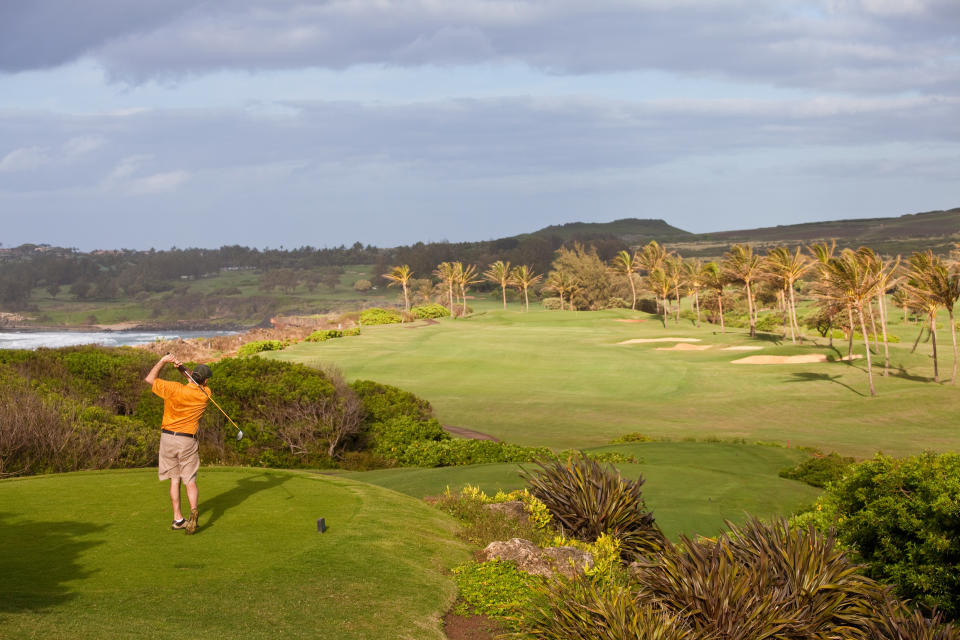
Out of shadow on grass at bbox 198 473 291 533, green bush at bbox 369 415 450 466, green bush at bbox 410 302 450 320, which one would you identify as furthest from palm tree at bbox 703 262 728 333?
shadow on grass at bbox 198 473 291 533

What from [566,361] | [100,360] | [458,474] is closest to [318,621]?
[458,474]

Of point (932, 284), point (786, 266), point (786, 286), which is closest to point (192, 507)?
point (932, 284)

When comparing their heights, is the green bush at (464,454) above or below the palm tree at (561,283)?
below

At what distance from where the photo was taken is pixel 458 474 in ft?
57.0

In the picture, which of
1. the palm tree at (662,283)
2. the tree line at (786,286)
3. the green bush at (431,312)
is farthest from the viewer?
the green bush at (431,312)

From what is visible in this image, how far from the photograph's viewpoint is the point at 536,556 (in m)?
10.2

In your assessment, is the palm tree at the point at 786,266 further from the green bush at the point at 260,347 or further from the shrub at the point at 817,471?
the shrub at the point at 817,471

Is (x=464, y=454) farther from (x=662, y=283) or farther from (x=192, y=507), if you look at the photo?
(x=662, y=283)

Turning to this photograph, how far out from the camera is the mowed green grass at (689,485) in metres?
14.3

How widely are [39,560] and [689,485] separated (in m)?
12.6

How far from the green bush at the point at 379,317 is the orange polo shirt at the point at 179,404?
74020 mm

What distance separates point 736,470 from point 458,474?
25.9 feet

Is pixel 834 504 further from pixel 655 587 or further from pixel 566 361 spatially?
pixel 566 361

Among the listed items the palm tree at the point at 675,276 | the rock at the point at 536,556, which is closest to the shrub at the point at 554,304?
the palm tree at the point at 675,276
